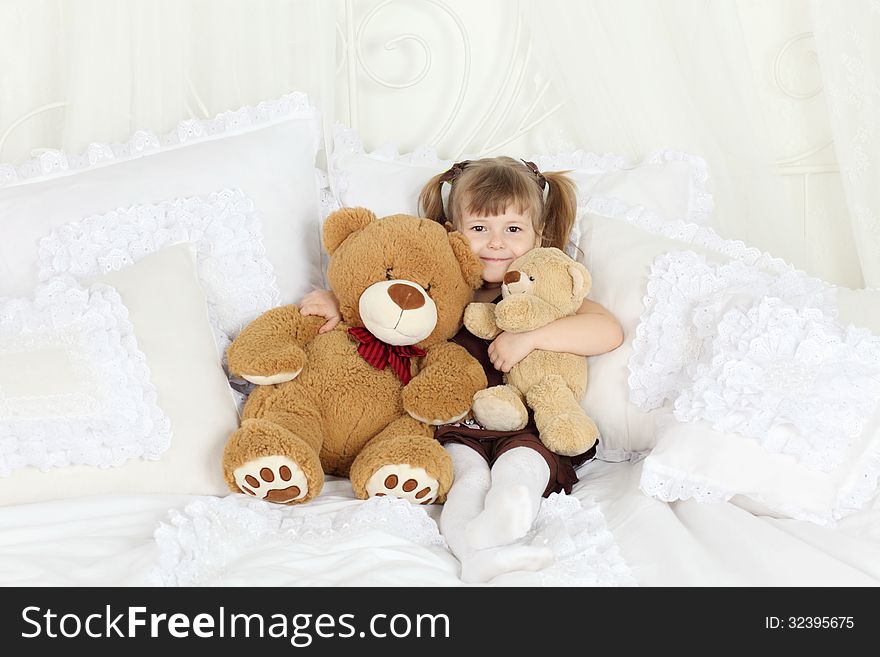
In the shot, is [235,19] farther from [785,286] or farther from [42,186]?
[785,286]

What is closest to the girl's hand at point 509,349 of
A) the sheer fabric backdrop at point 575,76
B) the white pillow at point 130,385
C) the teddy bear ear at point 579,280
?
the teddy bear ear at point 579,280

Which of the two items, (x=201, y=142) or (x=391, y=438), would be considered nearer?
(x=391, y=438)

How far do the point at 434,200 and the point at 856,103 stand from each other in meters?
0.90

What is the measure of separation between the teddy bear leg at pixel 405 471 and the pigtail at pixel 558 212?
56 cm

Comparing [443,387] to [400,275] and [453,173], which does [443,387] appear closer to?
[400,275]

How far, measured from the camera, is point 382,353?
154 cm

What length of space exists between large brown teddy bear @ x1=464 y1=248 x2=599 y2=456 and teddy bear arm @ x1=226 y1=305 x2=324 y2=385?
296 millimetres

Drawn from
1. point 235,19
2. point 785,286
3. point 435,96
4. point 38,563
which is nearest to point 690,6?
point 435,96

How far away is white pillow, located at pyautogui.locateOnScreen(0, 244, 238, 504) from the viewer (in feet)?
4.39

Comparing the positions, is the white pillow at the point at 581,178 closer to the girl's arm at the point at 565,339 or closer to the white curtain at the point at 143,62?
the white curtain at the point at 143,62

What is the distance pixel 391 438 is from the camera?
1.44m

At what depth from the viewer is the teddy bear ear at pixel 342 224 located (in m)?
1.59
